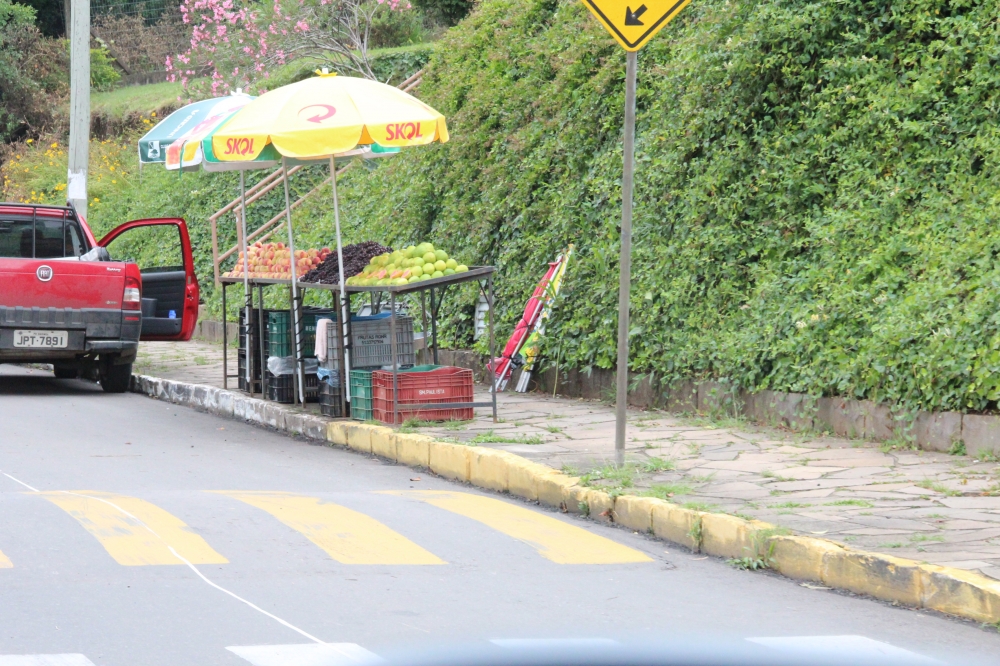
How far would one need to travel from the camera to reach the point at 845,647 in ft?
14.5

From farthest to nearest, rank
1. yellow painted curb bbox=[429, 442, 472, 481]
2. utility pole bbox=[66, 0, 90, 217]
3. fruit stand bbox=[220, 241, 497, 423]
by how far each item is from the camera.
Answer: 1. utility pole bbox=[66, 0, 90, 217]
2. fruit stand bbox=[220, 241, 497, 423]
3. yellow painted curb bbox=[429, 442, 472, 481]

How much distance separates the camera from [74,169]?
1722 cm

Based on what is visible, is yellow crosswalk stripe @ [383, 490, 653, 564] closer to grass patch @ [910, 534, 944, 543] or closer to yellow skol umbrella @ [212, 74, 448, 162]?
grass patch @ [910, 534, 944, 543]

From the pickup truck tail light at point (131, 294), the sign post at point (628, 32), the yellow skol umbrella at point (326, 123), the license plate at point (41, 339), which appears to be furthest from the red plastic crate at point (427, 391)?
the license plate at point (41, 339)

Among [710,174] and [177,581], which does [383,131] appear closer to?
[710,174]

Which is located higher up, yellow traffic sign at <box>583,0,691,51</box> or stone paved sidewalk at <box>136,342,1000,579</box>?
yellow traffic sign at <box>583,0,691,51</box>

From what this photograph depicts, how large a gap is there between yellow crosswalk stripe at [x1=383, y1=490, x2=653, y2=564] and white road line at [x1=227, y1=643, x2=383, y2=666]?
176 cm

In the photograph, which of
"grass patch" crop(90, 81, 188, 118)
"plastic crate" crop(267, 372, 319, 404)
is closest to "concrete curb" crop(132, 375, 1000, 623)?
"plastic crate" crop(267, 372, 319, 404)

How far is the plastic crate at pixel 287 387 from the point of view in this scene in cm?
1136

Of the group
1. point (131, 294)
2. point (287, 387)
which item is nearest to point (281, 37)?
point (131, 294)

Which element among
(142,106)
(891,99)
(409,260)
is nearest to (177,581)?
(409,260)

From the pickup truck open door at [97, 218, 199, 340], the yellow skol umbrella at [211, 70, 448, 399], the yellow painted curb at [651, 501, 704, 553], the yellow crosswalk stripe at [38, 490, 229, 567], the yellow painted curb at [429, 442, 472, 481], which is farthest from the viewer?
the pickup truck open door at [97, 218, 199, 340]

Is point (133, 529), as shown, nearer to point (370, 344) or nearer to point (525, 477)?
point (525, 477)

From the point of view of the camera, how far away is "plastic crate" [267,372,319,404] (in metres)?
11.4
